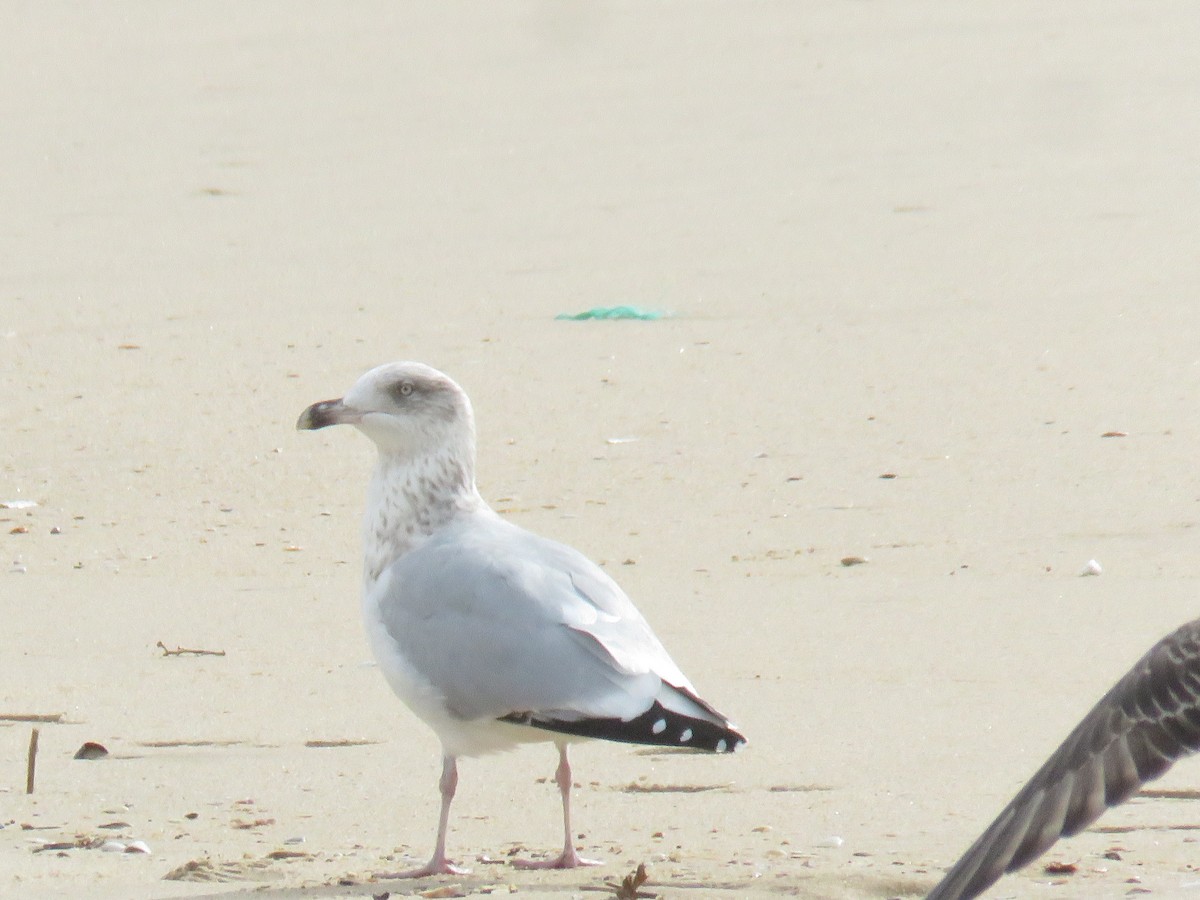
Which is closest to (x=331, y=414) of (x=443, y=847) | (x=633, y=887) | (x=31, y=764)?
(x=31, y=764)

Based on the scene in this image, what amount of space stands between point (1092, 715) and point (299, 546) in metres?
3.14

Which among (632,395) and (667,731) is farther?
(632,395)

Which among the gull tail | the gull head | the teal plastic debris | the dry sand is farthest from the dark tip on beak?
the teal plastic debris

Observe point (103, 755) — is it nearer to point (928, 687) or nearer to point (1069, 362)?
point (928, 687)

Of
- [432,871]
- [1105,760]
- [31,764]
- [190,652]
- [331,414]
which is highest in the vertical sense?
[331,414]

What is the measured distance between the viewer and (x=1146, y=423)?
7.77m

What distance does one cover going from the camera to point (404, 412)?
5320mm

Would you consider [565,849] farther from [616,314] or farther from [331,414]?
[616,314]

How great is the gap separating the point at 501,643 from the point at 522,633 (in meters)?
0.05

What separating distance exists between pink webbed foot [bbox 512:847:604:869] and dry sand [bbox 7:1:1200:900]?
0.25 ft

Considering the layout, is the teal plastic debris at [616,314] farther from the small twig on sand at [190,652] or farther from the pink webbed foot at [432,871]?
the pink webbed foot at [432,871]

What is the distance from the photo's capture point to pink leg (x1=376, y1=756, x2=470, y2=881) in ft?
14.7

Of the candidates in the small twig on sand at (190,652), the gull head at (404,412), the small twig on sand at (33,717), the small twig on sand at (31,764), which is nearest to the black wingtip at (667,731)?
the gull head at (404,412)

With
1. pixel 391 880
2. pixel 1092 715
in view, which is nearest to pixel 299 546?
pixel 391 880
